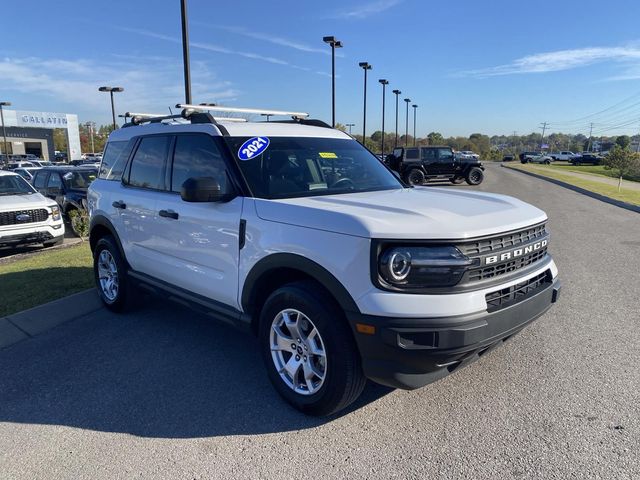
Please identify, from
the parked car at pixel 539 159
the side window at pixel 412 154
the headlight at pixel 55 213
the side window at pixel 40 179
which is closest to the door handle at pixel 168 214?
the headlight at pixel 55 213

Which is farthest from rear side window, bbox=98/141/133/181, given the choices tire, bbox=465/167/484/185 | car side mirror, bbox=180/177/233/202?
tire, bbox=465/167/484/185

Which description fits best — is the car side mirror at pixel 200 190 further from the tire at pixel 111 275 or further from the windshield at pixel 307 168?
the tire at pixel 111 275

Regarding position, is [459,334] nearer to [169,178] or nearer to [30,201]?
[169,178]

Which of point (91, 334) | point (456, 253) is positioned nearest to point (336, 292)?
point (456, 253)

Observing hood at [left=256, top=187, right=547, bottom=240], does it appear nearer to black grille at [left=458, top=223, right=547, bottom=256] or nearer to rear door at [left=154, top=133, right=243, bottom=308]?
black grille at [left=458, top=223, right=547, bottom=256]

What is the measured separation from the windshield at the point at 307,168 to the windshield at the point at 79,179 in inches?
408

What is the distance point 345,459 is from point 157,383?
169 cm

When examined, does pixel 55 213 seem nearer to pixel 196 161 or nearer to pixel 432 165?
pixel 196 161

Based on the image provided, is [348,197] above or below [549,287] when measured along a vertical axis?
above

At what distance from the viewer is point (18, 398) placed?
3.55 metres

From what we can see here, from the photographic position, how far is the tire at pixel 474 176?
2487 centimetres

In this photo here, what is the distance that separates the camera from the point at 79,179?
13047 millimetres

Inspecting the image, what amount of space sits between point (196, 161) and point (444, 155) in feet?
71.9

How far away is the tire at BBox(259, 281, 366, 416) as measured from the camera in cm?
293
